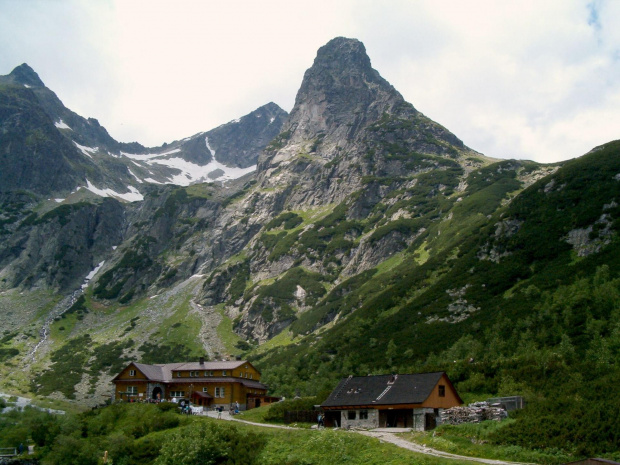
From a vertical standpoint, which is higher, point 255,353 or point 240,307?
point 240,307

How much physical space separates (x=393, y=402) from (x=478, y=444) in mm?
12279

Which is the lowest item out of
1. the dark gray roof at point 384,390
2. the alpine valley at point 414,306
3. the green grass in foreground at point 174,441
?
the green grass in foreground at point 174,441

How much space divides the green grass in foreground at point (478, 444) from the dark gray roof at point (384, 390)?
5258mm

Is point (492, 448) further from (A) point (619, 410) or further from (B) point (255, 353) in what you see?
(B) point (255, 353)

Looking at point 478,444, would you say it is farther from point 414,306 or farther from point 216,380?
point 414,306

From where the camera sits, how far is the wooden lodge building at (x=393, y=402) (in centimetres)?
4788

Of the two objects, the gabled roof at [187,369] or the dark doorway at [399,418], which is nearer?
the dark doorway at [399,418]

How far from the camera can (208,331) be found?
15275 centimetres

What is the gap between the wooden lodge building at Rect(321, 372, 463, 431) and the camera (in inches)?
1885

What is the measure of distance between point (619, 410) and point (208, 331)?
419 ft

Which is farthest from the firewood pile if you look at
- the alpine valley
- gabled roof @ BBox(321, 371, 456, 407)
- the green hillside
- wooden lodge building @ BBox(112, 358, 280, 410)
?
wooden lodge building @ BBox(112, 358, 280, 410)

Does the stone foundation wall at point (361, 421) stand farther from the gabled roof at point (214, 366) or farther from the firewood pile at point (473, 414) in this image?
the gabled roof at point (214, 366)

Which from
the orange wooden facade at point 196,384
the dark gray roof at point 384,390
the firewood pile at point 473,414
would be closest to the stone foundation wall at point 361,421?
the dark gray roof at point 384,390

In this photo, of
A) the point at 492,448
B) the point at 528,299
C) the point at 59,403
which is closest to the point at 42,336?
the point at 59,403
